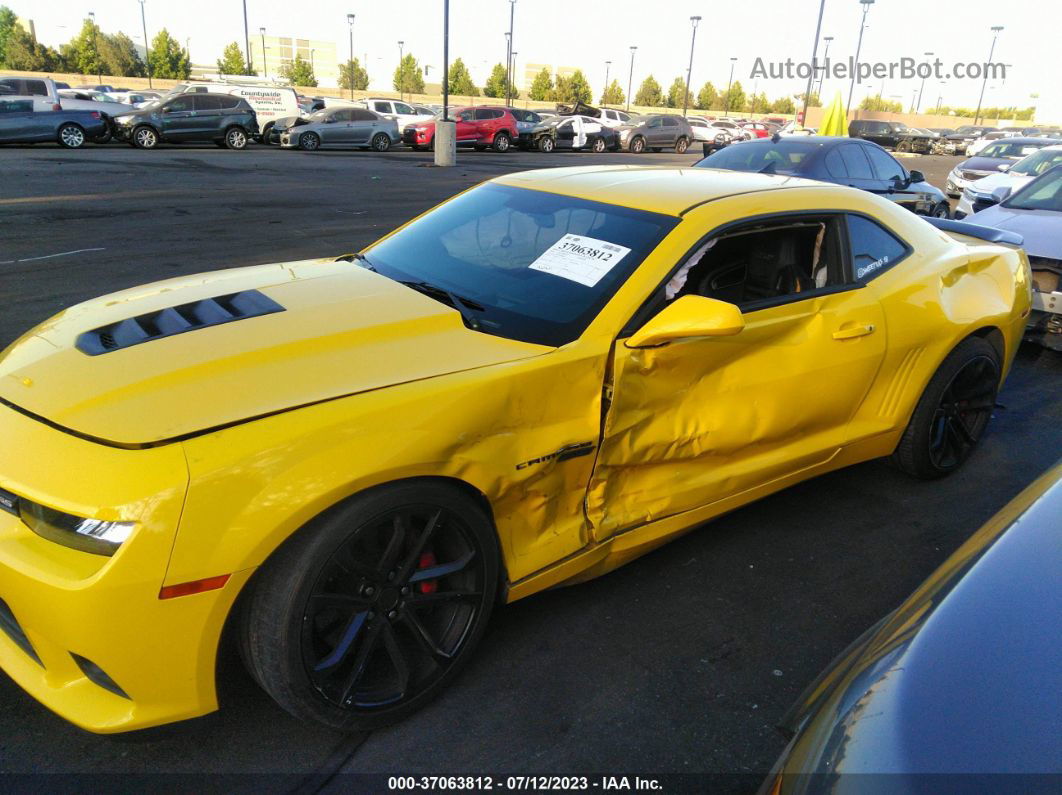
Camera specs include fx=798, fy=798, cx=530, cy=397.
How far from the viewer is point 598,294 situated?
2822 mm

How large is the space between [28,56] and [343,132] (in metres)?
54.6

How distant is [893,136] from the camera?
3919 centimetres

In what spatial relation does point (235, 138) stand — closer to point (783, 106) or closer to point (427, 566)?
point (427, 566)

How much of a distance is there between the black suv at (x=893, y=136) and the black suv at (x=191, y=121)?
28.5 m

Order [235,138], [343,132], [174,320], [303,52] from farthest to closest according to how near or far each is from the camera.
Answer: [303,52] → [343,132] → [235,138] → [174,320]

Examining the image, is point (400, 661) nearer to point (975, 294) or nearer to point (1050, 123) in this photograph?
point (975, 294)

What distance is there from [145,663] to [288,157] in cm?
2070

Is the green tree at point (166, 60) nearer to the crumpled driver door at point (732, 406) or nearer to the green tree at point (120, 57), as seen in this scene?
the green tree at point (120, 57)

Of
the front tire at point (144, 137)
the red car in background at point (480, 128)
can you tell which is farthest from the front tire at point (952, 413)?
the red car in background at point (480, 128)

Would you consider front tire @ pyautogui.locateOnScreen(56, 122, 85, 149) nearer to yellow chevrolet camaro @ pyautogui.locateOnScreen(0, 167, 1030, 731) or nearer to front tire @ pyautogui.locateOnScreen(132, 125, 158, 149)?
front tire @ pyautogui.locateOnScreen(132, 125, 158, 149)

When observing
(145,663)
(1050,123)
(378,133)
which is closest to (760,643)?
(145,663)

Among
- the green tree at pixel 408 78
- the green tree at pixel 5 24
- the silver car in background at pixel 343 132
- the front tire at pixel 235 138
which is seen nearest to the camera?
the front tire at pixel 235 138

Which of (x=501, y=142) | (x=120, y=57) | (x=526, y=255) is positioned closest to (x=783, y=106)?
(x=120, y=57)

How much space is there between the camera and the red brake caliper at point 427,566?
7.84 feet
